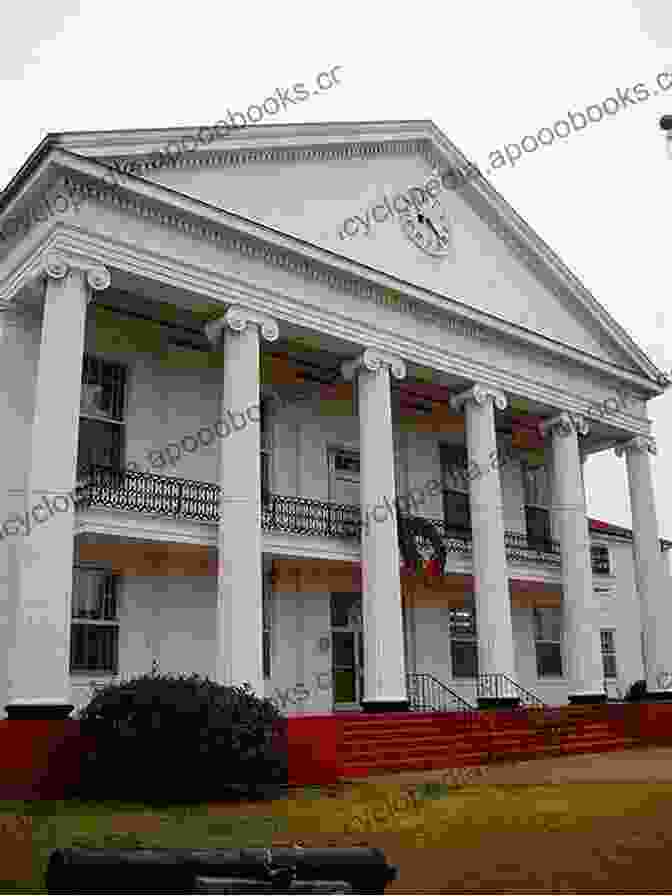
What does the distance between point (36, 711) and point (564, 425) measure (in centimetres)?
1486

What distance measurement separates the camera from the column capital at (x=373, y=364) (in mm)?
18312

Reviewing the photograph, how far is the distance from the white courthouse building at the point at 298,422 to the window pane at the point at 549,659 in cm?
11

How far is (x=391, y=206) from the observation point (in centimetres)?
2016

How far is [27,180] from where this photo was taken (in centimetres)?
1453

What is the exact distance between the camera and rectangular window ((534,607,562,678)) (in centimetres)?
2545

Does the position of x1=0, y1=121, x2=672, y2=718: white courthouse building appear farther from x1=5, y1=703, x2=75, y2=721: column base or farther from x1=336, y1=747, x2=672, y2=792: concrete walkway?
x1=336, y1=747, x2=672, y2=792: concrete walkway

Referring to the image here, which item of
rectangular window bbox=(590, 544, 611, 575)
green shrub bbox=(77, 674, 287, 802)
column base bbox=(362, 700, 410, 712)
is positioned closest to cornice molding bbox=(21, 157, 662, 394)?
green shrub bbox=(77, 674, 287, 802)

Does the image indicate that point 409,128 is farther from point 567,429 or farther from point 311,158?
point 567,429

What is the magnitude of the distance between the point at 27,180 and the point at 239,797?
32.4ft

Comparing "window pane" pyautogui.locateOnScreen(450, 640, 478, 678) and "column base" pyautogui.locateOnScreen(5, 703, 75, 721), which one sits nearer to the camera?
"column base" pyautogui.locateOnScreen(5, 703, 75, 721)

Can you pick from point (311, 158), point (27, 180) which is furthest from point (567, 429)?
point (27, 180)

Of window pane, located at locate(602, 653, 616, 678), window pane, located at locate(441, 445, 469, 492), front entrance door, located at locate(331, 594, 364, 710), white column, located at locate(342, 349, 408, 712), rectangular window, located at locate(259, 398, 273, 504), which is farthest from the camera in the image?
window pane, located at locate(602, 653, 616, 678)

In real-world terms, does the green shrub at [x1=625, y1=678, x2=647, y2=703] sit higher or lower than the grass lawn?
higher

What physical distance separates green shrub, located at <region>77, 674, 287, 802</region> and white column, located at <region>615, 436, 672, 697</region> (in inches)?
570
